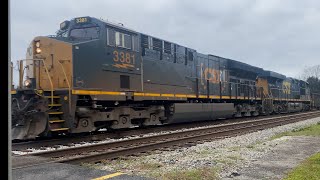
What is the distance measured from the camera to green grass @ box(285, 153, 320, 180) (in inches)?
204

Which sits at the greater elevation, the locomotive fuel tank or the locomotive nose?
the locomotive nose

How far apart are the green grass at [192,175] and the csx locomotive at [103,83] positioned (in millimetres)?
5178

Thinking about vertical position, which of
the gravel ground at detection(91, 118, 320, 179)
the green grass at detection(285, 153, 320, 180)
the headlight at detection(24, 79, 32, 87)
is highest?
the headlight at detection(24, 79, 32, 87)

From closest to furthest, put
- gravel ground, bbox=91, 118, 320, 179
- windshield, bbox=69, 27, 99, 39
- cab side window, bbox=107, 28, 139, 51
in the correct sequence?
1. gravel ground, bbox=91, 118, 320, 179
2. windshield, bbox=69, 27, 99, 39
3. cab side window, bbox=107, 28, 139, 51

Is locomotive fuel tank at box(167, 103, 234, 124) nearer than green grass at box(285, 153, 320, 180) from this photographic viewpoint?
No

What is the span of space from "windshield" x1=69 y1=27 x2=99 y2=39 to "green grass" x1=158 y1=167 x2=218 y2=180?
722 centimetres

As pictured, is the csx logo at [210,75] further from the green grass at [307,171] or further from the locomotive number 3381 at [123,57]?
the green grass at [307,171]

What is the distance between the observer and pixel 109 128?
39.7 feet

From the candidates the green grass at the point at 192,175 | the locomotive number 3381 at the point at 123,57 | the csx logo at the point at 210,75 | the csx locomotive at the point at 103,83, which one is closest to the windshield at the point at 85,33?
the csx locomotive at the point at 103,83

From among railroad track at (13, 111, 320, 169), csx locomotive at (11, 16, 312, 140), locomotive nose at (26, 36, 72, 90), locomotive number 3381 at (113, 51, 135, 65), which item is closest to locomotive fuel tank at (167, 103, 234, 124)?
csx locomotive at (11, 16, 312, 140)

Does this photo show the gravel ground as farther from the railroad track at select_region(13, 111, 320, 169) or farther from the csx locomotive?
the csx locomotive

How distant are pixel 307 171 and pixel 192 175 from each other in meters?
1.96

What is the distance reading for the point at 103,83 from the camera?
1155 cm
